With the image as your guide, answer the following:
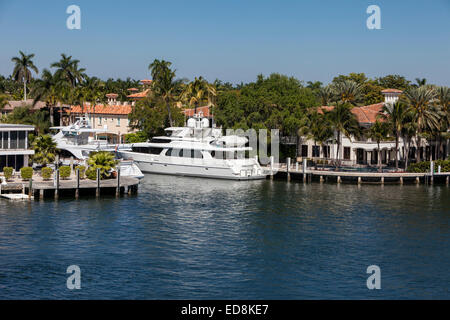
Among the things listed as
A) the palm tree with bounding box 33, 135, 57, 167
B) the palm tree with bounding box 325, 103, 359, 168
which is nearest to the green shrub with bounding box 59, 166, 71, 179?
the palm tree with bounding box 33, 135, 57, 167

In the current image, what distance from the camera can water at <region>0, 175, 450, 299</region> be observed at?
32.9 m

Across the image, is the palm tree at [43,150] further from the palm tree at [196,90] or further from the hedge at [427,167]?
the hedge at [427,167]

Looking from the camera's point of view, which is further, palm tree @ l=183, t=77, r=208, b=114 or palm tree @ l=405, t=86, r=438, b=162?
palm tree @ l=183, t=77, r=208, b=114

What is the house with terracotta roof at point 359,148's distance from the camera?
77.9m

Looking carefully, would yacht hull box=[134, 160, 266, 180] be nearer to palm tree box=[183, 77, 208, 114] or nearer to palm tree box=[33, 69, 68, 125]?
palm tree box=[183, 77, 208, 114]

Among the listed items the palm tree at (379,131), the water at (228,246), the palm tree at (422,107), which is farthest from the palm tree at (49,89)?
the palm tree at (422,107)

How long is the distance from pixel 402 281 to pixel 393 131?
43.0 meters


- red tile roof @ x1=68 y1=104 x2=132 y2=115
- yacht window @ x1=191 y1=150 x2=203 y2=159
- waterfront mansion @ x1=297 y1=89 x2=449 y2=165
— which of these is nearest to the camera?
yacht window @ x1=191 y1=150 x2=203 y2=159

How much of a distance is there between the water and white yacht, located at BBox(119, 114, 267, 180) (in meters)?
9.54

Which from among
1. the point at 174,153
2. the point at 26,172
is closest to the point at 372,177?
the point at 174,153

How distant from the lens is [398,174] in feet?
226

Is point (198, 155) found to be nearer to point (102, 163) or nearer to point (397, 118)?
point (102, 163)

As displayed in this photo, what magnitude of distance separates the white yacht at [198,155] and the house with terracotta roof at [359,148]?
10.4 meters
